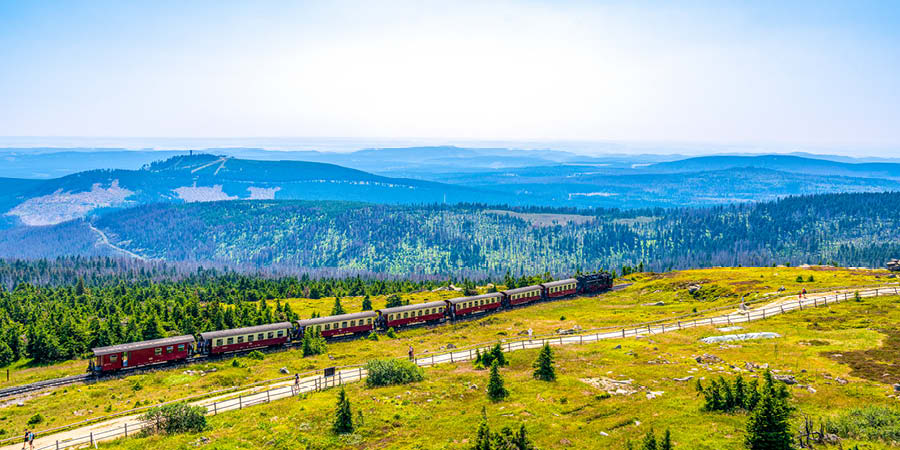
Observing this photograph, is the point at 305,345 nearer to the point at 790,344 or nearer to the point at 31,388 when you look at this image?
the point at 31,388

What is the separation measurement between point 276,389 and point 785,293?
9272 cm

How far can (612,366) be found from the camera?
61.6 metres

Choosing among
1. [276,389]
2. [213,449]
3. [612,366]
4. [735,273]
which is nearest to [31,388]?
[276,389]

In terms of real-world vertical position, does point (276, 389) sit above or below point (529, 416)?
below

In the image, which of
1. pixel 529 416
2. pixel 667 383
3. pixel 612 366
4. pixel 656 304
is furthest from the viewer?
pixel 656 304

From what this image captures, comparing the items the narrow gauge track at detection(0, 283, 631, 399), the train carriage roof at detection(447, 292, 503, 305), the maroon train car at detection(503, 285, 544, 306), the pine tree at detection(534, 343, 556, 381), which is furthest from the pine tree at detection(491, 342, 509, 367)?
the maroon train car at detection(503, 285, 544, 306)

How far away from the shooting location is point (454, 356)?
2906 inches

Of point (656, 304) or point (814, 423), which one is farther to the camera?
point (656, 304)

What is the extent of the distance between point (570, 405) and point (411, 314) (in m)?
56.9

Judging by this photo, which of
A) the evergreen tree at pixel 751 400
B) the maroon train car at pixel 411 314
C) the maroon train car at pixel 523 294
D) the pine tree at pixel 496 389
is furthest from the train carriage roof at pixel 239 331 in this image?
the evergreen tree at pixel 751 400

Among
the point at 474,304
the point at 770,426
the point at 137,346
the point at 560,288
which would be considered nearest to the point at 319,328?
the point at 137,346

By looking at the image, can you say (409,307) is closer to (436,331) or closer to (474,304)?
(436,331)

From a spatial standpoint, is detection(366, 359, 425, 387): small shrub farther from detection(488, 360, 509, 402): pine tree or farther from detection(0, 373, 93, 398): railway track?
detection(0, 373, 93, 398): railway track

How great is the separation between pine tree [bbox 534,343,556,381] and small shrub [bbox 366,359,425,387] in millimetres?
13412
